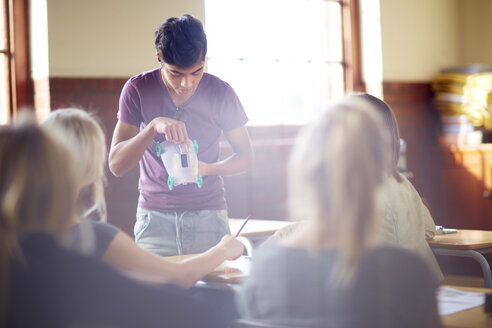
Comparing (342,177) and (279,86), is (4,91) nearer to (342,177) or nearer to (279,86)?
(279,86)

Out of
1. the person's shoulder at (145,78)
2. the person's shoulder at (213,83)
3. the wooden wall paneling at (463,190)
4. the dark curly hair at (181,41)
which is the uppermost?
the dark curly hair at (181,41)

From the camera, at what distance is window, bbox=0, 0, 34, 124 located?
12.9 feet

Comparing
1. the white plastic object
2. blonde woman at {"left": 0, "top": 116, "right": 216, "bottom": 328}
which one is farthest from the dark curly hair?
blonde woman at {"left": 0, "top": 116, "right": 216, "bottom": 328}

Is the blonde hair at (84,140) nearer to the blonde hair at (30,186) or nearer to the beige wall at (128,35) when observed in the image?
the blonde hair at (30,186)

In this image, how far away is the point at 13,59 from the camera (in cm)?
395

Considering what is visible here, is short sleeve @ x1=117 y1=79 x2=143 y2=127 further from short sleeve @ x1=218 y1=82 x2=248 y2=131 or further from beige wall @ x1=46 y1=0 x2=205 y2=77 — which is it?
beige wall @ x1=46 y1=0 x2=205 y2=77

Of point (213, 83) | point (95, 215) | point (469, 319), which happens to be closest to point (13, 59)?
point (213, 83)

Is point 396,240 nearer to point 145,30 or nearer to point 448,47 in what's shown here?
point 145,30

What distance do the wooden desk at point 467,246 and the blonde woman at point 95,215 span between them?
1433 millimetres

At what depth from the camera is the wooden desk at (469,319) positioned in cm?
171

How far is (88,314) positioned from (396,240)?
1234 millimetres

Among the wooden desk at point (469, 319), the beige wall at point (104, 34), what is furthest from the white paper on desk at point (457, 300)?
A: the beige wall at point (104, 34)

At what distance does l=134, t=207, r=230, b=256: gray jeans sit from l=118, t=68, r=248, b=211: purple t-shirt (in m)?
0.03

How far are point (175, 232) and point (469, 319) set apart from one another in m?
1.09
